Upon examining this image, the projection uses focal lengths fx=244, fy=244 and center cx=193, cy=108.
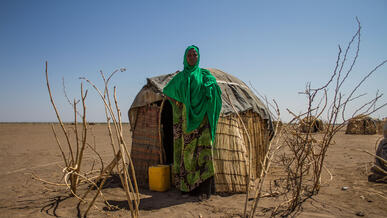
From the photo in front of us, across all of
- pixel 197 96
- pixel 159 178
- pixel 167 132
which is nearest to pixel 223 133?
pixel 197 96

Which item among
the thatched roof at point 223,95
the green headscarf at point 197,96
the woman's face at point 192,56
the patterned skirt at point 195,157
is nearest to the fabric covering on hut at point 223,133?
the thatched roof at point 223,95

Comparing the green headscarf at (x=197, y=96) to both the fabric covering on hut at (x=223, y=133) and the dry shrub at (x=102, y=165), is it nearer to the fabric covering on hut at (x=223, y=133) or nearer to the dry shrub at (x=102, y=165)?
the fabric covering on hut at (x=223, y=133)

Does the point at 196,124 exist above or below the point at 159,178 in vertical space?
above

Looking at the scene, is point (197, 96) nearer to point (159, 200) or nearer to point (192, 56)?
point (192, 56)

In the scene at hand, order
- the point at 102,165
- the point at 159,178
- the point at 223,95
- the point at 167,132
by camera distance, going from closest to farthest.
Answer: the point at 102,165, the point at 159,178, the point at 223,95, the point at 167,132

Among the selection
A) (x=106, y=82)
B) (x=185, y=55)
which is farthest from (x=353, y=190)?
(x=106, y=82)

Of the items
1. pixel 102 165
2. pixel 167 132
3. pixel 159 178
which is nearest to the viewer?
pixel 102 165

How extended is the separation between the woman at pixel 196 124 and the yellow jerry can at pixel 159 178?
0.37 metres

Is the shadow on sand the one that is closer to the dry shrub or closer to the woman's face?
the dry shrub

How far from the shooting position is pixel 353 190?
3.86m

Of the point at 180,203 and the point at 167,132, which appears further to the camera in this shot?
the point at 167,132

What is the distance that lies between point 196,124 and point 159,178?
1.12 m

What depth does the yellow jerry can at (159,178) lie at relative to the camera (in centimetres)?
391

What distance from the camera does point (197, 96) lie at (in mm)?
3605
